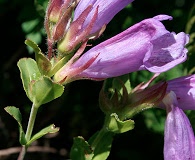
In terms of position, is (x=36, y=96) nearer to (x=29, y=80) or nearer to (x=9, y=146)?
(x=29, y=80)

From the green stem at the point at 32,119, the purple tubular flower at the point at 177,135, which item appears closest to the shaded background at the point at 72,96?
the purple tubular flower at the point at 177,135

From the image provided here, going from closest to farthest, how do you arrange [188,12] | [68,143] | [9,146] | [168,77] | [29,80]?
[29,80] → [168,77] → [188,12] → [9,146] → [68,143]

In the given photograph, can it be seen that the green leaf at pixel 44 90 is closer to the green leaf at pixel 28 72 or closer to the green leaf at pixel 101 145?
the green leaf at pixel 28 72

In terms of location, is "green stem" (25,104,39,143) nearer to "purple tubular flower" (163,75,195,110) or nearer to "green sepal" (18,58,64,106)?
"green sepal" (18,58,64,106)

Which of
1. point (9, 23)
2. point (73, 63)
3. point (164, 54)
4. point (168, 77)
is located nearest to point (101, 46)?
point (73, 63)

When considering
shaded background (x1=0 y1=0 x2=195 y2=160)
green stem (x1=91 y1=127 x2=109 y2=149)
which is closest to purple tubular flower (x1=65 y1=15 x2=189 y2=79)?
green stem (x1=91 y1=127 x2=109 y2=149)

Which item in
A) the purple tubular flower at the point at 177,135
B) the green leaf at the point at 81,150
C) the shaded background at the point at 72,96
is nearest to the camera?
the purple tubular flower at the point at 177,135
